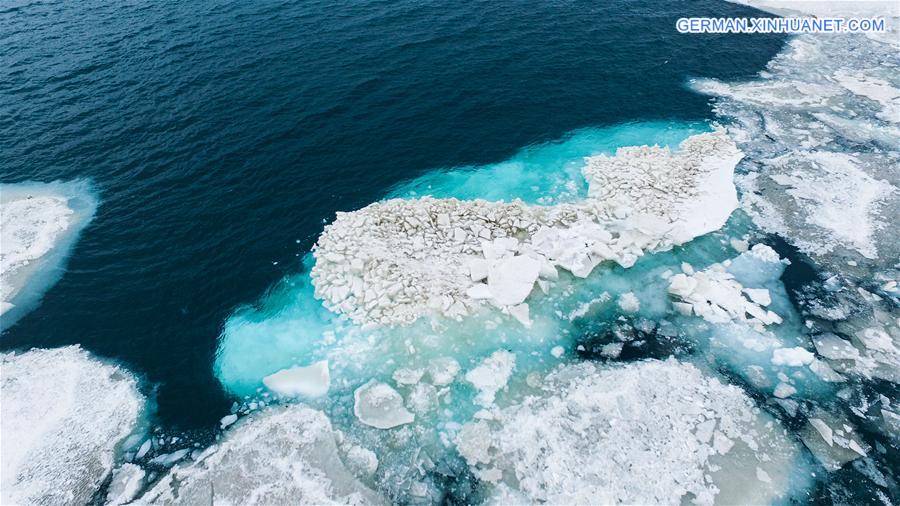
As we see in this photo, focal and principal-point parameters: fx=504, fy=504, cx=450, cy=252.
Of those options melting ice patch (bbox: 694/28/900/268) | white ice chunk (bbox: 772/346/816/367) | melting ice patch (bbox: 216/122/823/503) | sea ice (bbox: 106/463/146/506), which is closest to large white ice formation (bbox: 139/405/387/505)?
sea ice (bbox: 106/463/146/506)

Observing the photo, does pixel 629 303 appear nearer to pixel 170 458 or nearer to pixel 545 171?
pixel 545 171

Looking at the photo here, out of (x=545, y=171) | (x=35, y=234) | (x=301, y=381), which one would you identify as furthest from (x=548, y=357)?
(x=35, y=234)

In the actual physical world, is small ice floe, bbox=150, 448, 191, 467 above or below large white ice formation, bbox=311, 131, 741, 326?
below

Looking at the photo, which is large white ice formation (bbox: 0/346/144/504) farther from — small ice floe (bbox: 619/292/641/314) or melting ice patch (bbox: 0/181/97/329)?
small ice floe (bbox: 619/292/641/314)

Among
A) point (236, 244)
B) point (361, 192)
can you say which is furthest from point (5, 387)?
point (361, 192)

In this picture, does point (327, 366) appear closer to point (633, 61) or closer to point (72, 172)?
point (72, 172)

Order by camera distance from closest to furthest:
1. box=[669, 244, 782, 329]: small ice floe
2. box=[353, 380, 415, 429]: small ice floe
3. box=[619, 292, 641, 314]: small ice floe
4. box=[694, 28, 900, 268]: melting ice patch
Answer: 1. box=[353, 380, 415, 429]: small ice floe
2. box=[669, 244, 782, 329]: small ice floe
3. box=[619, 292, 641, 314]: small ice floe
4. box=[694, 28, 900, 268]: melting ice patch
